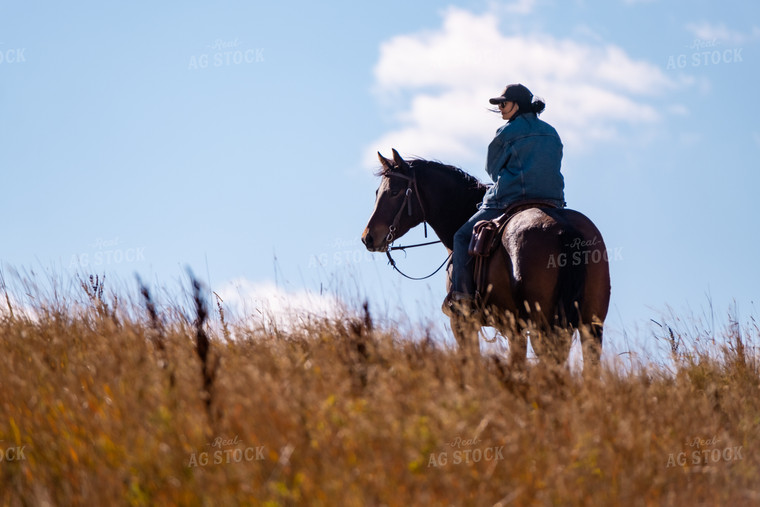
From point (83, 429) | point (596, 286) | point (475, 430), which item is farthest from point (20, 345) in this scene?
point (596, 286)

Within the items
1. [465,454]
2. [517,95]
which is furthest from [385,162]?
[465,454]

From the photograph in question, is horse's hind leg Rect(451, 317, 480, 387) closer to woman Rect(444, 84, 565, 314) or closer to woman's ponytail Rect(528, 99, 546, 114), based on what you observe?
woman Rect(444, 84, 565, 314)

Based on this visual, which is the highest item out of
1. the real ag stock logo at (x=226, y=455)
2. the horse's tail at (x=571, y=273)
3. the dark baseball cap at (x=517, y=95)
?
the dark baseball cap at (x=517, y=95)

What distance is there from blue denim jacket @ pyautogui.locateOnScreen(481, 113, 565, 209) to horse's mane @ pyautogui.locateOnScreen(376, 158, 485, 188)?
92cm

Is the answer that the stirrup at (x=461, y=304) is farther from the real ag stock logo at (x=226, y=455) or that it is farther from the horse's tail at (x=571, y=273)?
the real ag stock logo at (x=226, y=455)

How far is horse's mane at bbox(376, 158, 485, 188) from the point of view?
9891 millimetres

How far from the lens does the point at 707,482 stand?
16.7 feet

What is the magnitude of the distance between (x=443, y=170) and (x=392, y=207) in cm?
77

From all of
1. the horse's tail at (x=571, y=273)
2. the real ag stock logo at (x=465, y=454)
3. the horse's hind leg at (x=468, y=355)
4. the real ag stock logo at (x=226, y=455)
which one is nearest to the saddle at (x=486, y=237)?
the horse's tail at (x=571, y=273)

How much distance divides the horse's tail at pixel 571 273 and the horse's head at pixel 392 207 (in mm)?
2564

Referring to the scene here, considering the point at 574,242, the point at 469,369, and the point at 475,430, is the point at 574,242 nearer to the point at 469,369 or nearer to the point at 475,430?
the point at 469,369

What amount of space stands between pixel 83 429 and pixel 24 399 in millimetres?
913

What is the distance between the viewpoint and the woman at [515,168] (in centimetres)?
862

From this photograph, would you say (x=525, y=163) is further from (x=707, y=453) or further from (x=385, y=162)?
(x=707, y=453)
